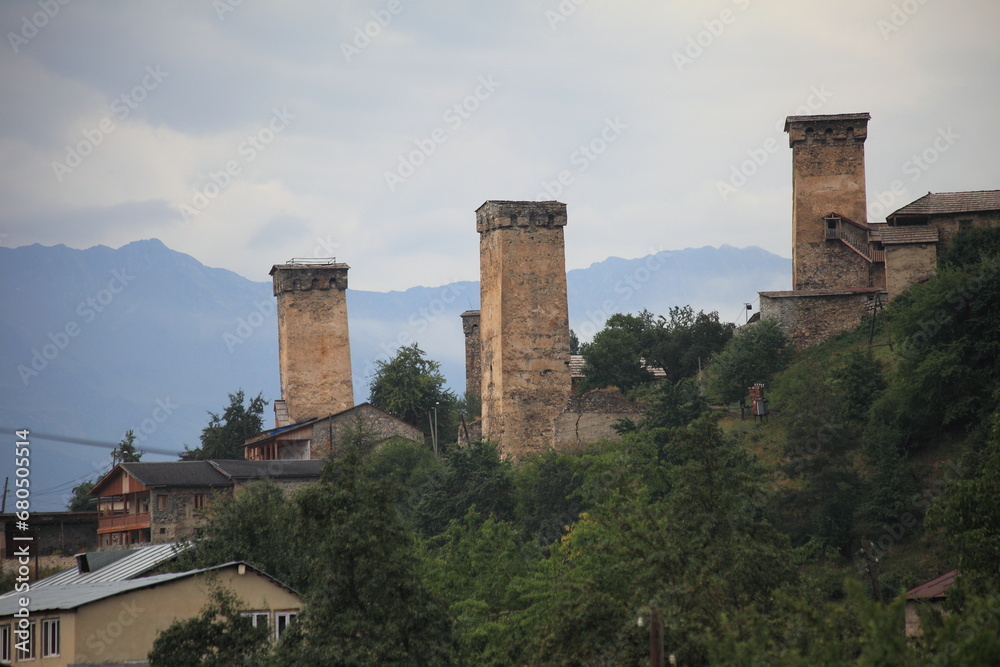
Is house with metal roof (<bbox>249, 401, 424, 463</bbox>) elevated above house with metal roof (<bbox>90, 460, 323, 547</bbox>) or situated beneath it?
elevated above

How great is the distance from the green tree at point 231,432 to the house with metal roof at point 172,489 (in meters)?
7.50

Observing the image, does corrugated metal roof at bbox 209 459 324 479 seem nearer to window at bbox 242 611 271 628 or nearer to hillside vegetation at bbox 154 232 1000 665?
hillside vegetation at bbox 154 232 1000 665

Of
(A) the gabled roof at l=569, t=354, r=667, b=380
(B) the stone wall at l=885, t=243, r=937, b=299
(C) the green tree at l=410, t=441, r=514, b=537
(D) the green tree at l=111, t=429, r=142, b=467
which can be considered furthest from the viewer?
(D) the green tree at l=111, t=429, r=142, b=467

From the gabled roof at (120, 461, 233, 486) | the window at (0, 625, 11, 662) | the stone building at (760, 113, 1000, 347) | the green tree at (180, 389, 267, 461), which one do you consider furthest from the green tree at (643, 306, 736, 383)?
the window at (0, 625, 11, 662)

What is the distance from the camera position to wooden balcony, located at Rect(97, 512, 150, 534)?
4638 cm

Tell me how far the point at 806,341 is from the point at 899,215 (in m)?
5.48

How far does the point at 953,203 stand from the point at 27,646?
34031 mm

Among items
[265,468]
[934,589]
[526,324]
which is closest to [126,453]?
[265,468]

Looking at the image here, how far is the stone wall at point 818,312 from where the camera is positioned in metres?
45.0

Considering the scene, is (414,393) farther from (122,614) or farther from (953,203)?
(122,614)

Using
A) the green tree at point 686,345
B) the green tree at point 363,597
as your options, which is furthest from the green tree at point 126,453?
the green tree at point 363,597

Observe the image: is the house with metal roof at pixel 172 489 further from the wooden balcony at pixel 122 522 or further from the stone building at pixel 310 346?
the stone building at pixel 310 346

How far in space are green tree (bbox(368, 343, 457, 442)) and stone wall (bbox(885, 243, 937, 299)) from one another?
63.9 feet

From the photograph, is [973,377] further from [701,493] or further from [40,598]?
[40,598]
